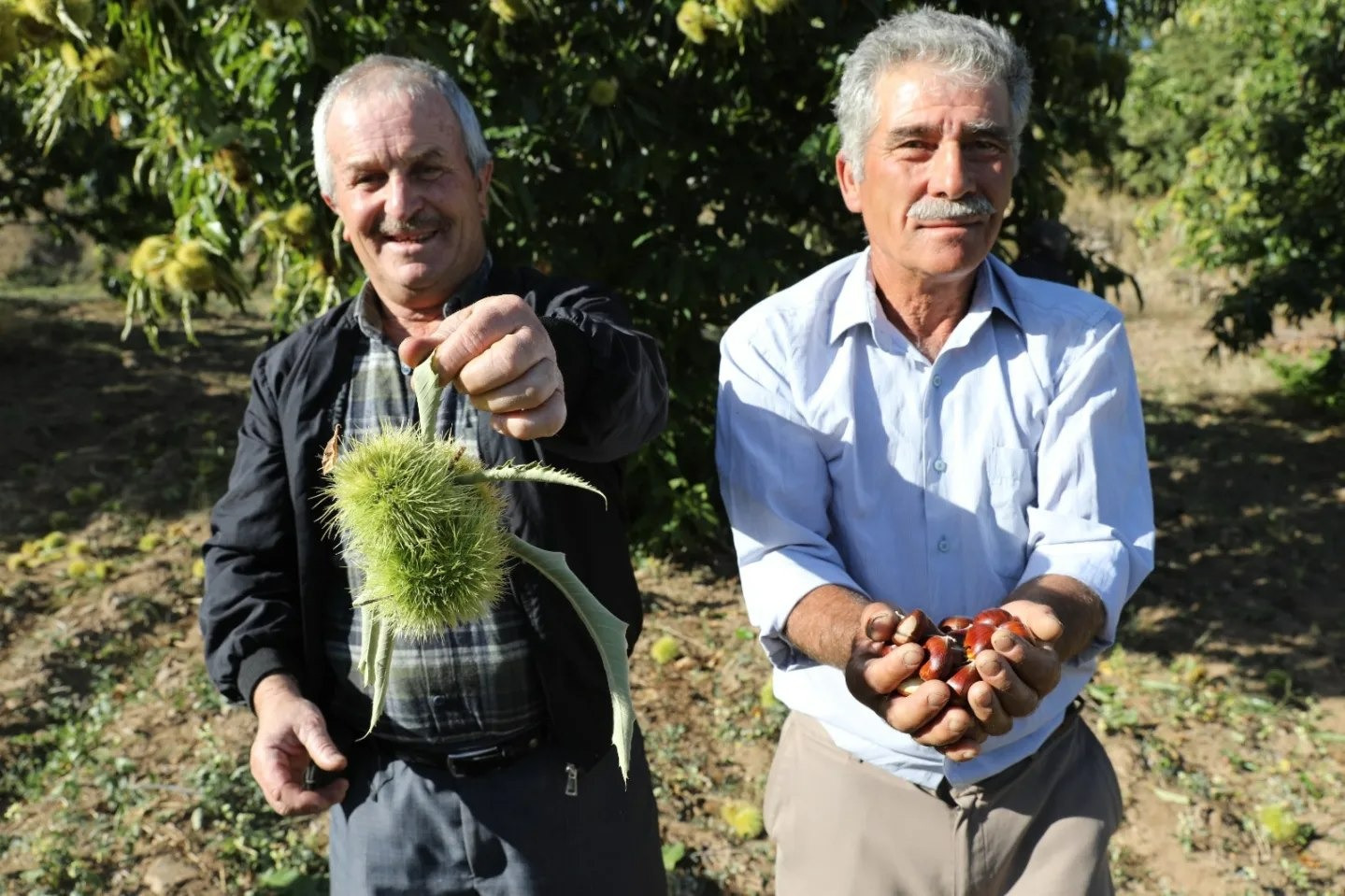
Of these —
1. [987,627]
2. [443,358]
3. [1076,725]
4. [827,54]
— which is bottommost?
[1076,725]

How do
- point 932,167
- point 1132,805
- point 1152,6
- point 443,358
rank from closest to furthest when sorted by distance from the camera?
point 443,358 → point 932,167 → point 1132,805 → point 1152,6

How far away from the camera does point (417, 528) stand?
1.17 m

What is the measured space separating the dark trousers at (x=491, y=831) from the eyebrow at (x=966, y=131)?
116 cm

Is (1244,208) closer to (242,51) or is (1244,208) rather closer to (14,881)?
(242,51)

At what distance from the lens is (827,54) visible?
12.6 feet

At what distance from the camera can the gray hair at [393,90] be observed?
1740mm

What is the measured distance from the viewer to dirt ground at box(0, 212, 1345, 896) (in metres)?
3.19

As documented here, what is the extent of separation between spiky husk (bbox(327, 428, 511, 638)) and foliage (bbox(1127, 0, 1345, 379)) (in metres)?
6.22

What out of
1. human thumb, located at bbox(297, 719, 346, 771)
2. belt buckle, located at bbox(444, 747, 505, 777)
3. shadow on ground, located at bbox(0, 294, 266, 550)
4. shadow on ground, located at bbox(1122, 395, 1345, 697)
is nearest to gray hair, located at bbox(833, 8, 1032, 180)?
belt buckle, located at bbox(444, 747, 505, 777)

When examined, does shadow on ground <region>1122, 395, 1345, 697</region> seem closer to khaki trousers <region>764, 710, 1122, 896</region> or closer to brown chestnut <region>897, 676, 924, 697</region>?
khaki trousers <region>764, 710, 1122, 896</region>

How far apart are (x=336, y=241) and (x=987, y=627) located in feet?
6.63

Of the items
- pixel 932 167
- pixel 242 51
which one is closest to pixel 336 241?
pixel 242 51

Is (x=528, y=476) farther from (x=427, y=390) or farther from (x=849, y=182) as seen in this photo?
(x=849, y=182)

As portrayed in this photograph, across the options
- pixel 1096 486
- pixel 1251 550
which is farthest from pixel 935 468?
pixel 1251 550
